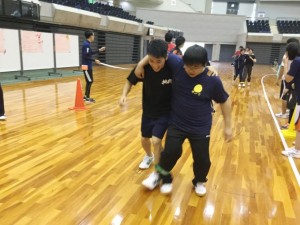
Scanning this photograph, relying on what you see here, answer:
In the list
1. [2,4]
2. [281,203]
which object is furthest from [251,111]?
[2,4]

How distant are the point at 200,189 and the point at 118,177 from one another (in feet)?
2.68

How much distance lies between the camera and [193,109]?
7.28 ft

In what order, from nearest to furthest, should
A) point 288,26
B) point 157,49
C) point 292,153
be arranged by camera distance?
1. point 157,49
2. point 292,153
3. point 288,26

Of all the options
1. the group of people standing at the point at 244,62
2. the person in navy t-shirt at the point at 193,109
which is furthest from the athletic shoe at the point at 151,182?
the group of people standing at the point at 244,62

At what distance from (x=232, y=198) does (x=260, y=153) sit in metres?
1.36

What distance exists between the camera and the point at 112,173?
9.37 feet

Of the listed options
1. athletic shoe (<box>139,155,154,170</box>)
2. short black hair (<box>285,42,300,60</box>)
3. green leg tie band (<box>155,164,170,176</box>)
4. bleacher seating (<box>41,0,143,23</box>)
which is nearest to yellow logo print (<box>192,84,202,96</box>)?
green leg tie band (<box>155,164,170,176</box>)

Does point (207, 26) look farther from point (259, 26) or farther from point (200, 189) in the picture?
point (200, 189)

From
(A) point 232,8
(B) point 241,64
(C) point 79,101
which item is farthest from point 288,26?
(C) point 79,101

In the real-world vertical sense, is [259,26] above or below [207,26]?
above

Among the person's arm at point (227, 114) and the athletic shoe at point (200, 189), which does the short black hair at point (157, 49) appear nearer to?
the person's arm at point (227, 114)

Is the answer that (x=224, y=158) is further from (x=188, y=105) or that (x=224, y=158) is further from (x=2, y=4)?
(x=2, y=4)

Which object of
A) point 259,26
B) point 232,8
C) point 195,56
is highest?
point 232,8

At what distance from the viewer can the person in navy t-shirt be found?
2143 mm
